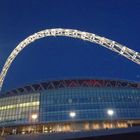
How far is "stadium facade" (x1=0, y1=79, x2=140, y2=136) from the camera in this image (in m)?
95.1

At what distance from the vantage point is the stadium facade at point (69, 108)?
312 ft

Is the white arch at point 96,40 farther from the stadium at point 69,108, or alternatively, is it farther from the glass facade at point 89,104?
the stadium at point 69,108

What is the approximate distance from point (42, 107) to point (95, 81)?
28844mm

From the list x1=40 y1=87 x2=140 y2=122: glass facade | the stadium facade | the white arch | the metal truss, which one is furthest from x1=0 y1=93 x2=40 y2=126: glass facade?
the white arch

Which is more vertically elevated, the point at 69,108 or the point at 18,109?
the point at 18,109

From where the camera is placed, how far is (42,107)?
327ft

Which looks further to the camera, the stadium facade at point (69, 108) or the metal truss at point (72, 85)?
the metal truss at point (72, 85)

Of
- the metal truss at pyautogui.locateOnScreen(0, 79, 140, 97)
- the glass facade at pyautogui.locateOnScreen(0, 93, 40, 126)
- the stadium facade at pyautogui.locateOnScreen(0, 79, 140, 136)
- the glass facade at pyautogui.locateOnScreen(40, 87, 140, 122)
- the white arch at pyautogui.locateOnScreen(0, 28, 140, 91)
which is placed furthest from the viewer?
the metal truss at pyautogui.locateOnScreen(0, 79, 140, 97)

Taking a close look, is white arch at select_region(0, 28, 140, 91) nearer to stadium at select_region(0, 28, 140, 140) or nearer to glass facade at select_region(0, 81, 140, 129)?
glass facade at select_region(0, 81, 140, 129)

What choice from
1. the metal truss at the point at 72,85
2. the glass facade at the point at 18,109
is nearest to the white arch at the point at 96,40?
the glass facade at the point at 18,109

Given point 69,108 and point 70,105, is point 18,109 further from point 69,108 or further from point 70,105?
point 70,105

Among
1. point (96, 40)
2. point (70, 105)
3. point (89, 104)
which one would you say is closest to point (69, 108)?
point (70, 105)

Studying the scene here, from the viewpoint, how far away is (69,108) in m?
98.2

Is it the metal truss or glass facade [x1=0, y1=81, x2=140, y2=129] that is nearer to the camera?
glass facade [x1=0, y1=81, x2=140, y2=129]
